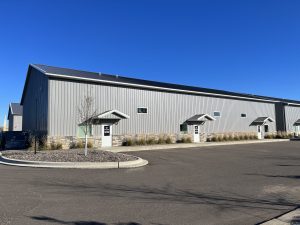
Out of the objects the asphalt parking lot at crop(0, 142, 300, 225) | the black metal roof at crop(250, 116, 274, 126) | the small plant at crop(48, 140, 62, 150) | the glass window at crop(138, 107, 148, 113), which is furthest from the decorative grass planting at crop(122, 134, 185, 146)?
the asphalt parking lot at crop(0, 142, 300, 225)

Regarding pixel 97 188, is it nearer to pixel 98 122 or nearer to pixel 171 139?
pixel 98 122

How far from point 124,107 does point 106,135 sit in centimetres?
292

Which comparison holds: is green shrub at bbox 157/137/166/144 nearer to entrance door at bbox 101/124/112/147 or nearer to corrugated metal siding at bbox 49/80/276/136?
corrugated metal siding at bbox 49/80/276/136

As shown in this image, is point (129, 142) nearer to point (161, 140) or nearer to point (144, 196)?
point (161, 140)

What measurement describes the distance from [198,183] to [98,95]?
15.4 meters

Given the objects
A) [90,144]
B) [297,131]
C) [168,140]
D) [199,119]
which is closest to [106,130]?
[90,144]

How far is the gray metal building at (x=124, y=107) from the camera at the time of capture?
20.6 metres

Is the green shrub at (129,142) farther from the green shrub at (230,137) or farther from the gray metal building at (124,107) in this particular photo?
the green shrub at (230,137)

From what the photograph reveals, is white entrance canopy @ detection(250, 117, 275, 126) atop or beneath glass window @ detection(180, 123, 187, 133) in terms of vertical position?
atop

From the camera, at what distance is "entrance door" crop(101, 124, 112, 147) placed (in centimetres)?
2230

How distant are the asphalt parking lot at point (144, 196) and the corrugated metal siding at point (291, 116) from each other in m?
33.5

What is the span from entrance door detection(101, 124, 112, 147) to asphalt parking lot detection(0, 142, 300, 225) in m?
11.7

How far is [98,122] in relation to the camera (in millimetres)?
21828

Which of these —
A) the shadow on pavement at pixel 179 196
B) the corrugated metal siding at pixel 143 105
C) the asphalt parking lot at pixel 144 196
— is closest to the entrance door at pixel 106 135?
the corrugated metal siding at pixel 143 105
